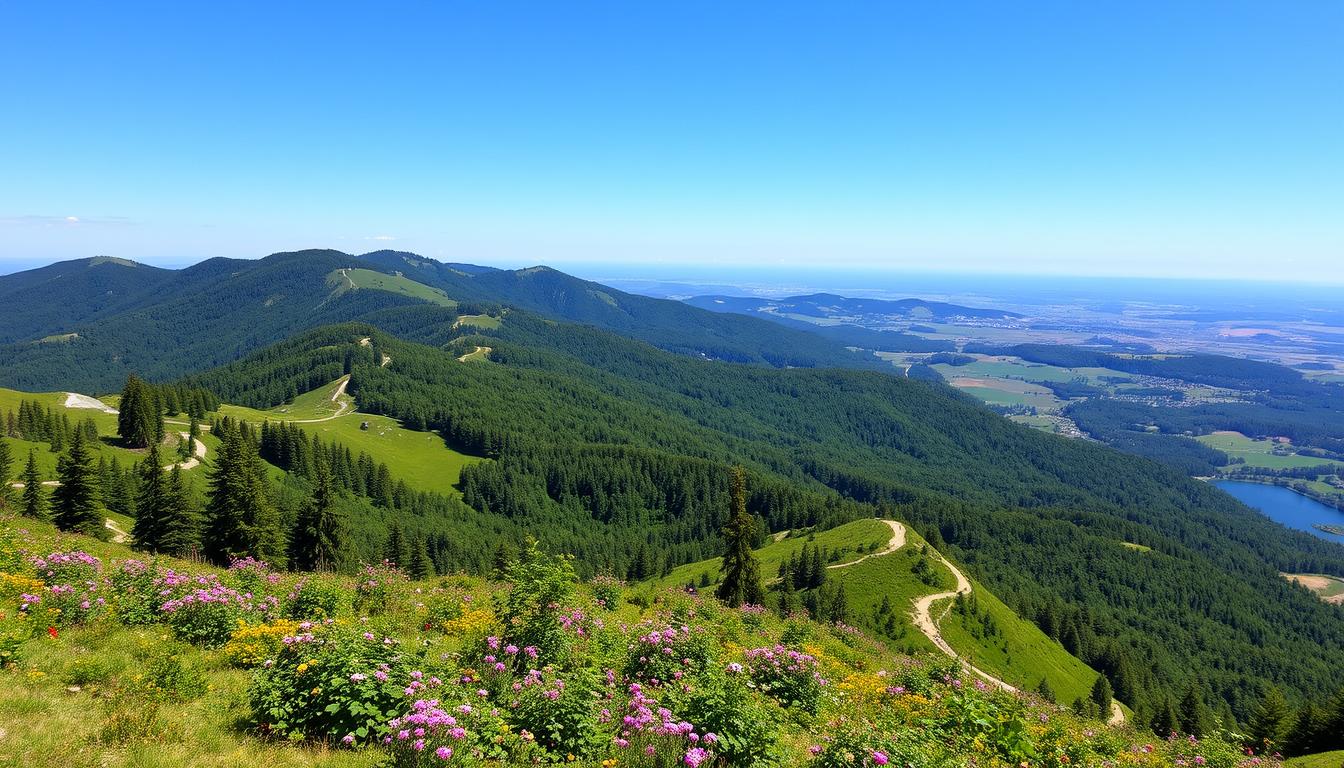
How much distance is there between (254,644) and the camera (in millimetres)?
Result: 12039

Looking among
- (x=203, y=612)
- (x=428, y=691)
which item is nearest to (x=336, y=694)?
(x=428, y=691)

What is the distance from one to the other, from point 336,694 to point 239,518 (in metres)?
46.0

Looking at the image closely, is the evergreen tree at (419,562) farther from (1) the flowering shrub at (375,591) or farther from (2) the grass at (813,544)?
(1) the flowering shrub at (375,591)

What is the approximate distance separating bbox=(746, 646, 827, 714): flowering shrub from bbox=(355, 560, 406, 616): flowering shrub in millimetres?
11773

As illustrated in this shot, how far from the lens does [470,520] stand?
131 m

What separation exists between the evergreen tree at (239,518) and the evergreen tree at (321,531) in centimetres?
331

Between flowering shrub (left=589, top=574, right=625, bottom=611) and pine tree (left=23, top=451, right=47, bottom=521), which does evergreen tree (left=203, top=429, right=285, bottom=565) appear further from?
flowering shrub (left=589, top=574, right=625, bottom=611)

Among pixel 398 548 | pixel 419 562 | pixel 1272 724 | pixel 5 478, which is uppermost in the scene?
pixel 5 478

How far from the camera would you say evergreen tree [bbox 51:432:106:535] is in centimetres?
4531

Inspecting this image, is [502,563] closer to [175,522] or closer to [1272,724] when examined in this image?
A: [175,522]

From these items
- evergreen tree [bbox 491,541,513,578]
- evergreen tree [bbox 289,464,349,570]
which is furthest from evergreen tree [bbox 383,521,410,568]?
evergreen tree [bbox 491,541,513,578]

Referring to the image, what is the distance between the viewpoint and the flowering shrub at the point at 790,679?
13570mm

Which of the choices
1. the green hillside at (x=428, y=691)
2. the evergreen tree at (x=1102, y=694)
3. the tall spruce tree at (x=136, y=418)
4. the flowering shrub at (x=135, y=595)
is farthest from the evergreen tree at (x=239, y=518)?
the evergreen tree at (x=1102, y=694)

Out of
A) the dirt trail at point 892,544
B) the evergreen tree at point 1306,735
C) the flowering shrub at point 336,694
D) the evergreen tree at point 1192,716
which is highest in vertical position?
the flowering shrub at point 336,694
